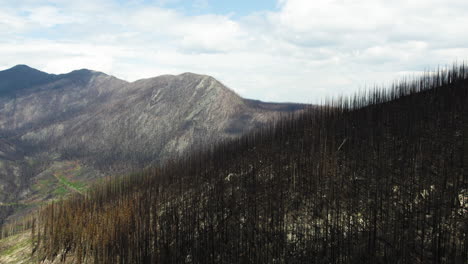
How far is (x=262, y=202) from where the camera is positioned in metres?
46.8

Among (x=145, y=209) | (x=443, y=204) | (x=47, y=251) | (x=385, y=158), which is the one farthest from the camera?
(x=47, y=251)

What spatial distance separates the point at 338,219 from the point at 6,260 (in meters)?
69.5

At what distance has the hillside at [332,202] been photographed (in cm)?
3116

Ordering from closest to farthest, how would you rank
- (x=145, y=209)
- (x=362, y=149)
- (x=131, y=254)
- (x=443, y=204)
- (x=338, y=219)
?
1. (x=443, y=204)
2. (x=338, y=219)
3. (x=362, y=149)
4. (x=131, y=254)
5. (x=145, y=209)

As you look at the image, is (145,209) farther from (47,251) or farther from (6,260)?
(6,260)

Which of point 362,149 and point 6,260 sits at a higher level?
point 362,149

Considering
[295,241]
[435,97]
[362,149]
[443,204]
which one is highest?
[435,97]

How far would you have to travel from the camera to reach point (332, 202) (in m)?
38.2

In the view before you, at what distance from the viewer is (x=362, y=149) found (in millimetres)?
46344

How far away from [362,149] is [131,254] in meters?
35.9

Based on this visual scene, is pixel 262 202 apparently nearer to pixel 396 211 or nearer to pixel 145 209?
pixel 396 211

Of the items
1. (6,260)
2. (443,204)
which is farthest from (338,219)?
(6,260)

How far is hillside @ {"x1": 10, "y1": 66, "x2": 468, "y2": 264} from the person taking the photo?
3116cm

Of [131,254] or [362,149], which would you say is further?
[131,254]
